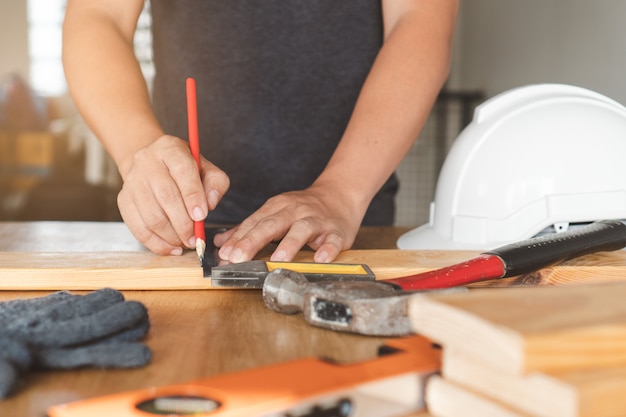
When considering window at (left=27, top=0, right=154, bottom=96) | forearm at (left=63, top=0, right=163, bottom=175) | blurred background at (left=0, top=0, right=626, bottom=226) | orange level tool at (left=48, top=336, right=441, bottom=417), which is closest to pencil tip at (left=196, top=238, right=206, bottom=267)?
forearm at (left=63, top=0, right=163, bottom=175)

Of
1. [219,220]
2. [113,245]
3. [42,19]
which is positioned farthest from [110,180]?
[113,245]

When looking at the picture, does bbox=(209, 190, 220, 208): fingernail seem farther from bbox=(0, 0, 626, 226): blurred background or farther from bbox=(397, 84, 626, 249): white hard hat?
bbox=(0, 0, 626, 226): blurred background

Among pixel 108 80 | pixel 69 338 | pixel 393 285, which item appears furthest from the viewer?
pixel 108 80

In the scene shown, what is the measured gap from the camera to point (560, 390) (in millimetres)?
413

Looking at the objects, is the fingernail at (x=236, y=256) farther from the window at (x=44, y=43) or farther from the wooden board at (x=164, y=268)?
the window at (x=44, y=43)

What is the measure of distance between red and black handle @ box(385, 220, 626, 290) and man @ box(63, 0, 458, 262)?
0.23 m

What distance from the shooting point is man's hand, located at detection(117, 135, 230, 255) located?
96cm

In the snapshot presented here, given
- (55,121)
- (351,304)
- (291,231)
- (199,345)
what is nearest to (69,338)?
(199,345)

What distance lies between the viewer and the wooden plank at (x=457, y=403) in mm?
454

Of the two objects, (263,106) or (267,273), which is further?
(263,106)

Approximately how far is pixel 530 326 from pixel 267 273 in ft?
1.39

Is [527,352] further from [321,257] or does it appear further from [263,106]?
[263,106]

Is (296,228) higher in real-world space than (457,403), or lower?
higher

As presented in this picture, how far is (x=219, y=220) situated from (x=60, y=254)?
0.64 m
